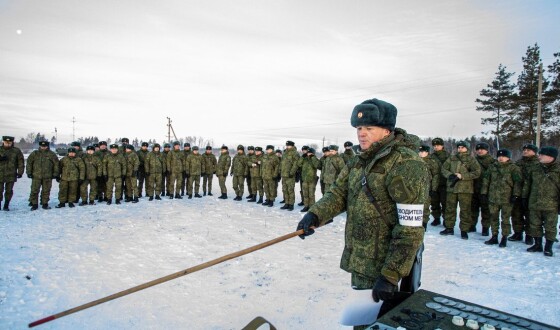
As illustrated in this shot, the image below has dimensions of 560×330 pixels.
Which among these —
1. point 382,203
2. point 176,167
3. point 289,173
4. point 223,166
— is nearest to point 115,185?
point 176,167

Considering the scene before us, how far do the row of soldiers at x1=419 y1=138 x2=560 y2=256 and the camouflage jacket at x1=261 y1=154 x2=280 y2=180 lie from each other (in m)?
5.28

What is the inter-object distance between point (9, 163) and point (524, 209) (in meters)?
14.5

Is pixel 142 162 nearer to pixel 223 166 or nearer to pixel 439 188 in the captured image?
pixel 223 166

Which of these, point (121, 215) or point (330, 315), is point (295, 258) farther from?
point (121, 215)

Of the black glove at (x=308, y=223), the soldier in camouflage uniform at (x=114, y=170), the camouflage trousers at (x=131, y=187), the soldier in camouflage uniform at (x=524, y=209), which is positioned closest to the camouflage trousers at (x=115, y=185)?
the soldier in camouflage uniform at (x=114, y=170)

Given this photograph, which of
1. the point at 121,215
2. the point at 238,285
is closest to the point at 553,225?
the point at 238,285

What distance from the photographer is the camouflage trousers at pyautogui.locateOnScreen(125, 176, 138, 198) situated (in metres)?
12.3

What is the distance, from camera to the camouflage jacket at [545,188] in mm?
6570

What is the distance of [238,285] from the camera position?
4840 mm

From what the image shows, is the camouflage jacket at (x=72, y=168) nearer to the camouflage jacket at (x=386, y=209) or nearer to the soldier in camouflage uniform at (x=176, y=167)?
the soldier in camouflage uniform at (x=176, y=167)

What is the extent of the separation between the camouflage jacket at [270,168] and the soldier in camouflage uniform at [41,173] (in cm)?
717

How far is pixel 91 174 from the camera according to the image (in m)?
11.7

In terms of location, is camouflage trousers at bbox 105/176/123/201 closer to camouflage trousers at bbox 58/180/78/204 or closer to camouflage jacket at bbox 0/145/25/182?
camouflage trousers at bbox 58/180/78/204

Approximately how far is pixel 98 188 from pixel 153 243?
7439 millimetres
